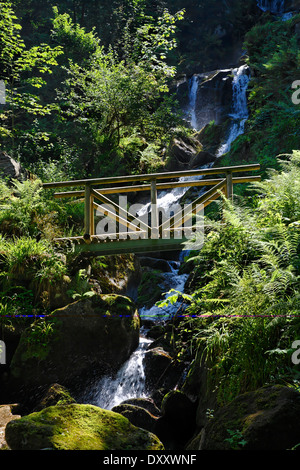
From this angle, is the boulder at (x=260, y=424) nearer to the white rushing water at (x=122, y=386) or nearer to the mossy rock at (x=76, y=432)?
the mossy rock at (x=76, y=432)

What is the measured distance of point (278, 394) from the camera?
2.93 m

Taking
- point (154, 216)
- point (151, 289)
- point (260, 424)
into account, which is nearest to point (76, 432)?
point (260, 424)

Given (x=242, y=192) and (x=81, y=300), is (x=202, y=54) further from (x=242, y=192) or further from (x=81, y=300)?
(x=81, y=300)

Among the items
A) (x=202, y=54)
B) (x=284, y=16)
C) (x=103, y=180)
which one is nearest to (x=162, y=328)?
(x=103, y=180)

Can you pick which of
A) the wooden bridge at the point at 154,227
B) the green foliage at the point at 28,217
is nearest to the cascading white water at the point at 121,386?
the wooden bridge at the point at 154,227

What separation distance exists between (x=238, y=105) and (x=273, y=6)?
787cm

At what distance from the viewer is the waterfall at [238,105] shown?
17.6 metres

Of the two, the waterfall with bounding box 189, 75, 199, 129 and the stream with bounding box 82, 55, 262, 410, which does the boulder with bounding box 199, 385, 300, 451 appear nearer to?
the stream with bounding box 82, 55, 262, 410

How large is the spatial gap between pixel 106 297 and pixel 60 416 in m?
3.46

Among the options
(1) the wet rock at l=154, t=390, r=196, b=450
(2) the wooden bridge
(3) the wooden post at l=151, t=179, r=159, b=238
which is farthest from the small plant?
(3) the wooden post at l=151, t=179, r=159, b=238

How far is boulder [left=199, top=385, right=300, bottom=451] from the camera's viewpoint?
2.69 metres

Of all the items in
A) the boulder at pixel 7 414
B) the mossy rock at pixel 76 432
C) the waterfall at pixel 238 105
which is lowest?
the boulder at pixel 7 414

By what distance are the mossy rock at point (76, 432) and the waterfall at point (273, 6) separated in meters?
23.7

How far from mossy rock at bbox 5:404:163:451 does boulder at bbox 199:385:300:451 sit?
0.81 meters
